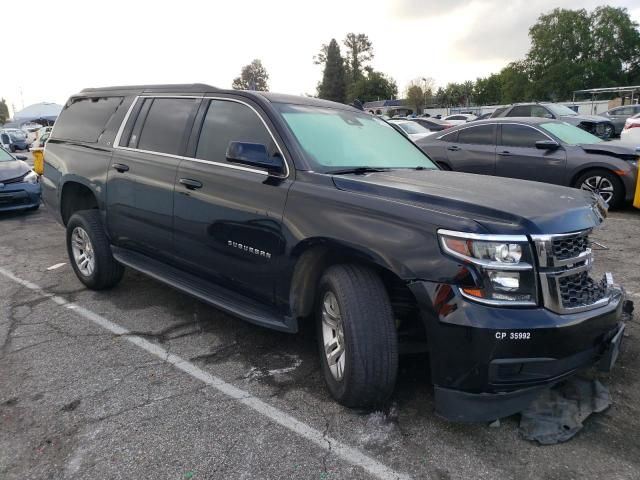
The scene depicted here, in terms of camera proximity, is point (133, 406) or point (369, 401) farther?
point (133, 406)

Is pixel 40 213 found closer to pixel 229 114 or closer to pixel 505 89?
pixel 229 114

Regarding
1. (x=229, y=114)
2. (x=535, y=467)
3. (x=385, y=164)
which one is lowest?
(x=535, y=467)

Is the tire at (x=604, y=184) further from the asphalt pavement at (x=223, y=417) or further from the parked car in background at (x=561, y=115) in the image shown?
the parked car in background at (x=561, y=115)

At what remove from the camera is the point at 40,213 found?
9992 millimetres

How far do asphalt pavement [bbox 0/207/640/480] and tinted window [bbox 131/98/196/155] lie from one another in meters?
1.43

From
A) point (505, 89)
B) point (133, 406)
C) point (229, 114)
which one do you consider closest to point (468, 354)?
point (133, 406)

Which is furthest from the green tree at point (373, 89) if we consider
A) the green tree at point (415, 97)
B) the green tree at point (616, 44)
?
the green tree at point (616, 44)

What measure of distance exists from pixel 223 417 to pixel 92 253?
2.65 metres

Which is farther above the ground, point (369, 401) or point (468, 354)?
point (468, 354)

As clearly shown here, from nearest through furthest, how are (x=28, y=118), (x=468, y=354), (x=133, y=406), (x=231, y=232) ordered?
(x=468, y=354), (x=133, y=406), (x=231, y=232), (x=28, y=118)

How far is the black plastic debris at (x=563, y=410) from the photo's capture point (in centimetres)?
277

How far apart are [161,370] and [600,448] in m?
2.61

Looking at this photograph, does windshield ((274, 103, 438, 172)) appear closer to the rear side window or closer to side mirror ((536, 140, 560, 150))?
the rear side window

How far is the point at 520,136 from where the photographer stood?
29.8 ft
